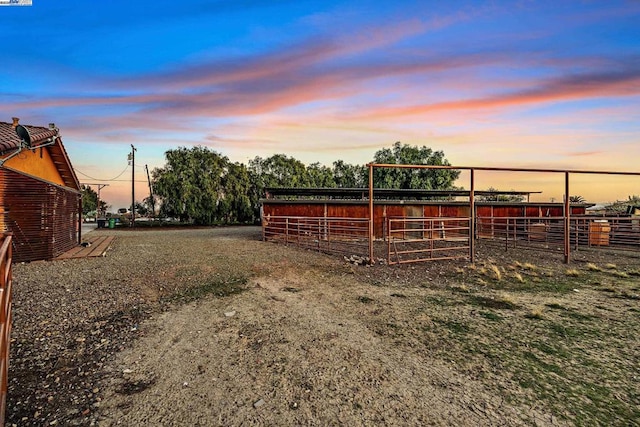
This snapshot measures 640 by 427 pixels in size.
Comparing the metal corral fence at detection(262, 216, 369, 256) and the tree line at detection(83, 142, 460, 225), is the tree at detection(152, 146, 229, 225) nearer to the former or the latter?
the tree line at detection(83, 142, 460, 225)

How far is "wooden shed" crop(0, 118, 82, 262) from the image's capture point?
7992mm

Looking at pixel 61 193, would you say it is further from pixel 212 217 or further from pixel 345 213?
pixel 212 217

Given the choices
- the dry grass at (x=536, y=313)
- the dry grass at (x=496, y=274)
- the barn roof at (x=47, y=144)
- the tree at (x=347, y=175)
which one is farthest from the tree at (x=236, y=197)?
the dry grass at (x=536, y=313)

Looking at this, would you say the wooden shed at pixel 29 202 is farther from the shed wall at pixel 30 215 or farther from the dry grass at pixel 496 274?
the dry grass at pixel 496 274

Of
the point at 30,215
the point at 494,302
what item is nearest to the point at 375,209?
the point at 494,302

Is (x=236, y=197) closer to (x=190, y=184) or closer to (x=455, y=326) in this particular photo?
(x=190, y=184)

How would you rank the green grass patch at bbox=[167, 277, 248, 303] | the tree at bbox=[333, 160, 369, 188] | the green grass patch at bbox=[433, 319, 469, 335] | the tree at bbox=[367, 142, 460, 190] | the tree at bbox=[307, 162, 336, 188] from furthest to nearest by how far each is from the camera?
the tree at bbox=[333, 160, 369, 188] → the tree at bbox=[307, 162, 336, 188] → the tree at bbox=[367, 142, 460, 190] → the green grass patch at bbox=[167, 277, 248, 303] → the green grass patch at bbox=[433, 319, 469, 335]

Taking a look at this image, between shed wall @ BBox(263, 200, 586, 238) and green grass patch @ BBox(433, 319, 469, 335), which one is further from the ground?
shed wall @ BBox(263, 200, 586, 238)

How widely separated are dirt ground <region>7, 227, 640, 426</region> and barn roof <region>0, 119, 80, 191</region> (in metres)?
3.66

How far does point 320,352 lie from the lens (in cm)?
353

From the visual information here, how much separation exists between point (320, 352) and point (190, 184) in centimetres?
2883

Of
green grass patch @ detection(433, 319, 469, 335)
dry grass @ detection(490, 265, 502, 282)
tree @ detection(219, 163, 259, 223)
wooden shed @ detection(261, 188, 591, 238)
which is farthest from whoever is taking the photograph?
tree @ detection(219, 163, 259, 223)

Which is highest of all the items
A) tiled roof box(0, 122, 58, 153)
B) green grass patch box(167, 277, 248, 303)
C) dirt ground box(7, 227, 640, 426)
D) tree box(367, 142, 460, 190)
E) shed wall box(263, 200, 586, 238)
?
tree box(367, 142, 460, 190)

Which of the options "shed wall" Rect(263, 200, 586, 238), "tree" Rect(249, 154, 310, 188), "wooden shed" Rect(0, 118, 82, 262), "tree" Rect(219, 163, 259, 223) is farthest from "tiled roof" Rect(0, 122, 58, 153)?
"tree" Rect(249, 154, 310, 188)
